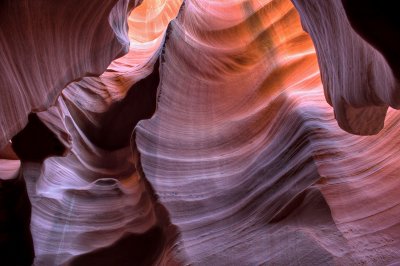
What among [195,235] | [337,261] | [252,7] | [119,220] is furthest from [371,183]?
[252,7]

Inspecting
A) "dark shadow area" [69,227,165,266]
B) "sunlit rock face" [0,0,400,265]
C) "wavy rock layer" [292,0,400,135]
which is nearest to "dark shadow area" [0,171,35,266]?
"sunlit rock face" [0,0,400,265]

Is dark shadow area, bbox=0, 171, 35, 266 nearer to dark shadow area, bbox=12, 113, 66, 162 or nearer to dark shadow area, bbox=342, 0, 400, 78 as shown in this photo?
dark shadow area, bbox=12, 113, 66, 162

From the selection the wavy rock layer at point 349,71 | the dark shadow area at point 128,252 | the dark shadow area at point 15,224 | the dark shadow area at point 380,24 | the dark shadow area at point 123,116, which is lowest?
the dark shadow area at point 128,252

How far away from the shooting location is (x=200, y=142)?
305 centimetres

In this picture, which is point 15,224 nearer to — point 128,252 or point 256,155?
point 128,252

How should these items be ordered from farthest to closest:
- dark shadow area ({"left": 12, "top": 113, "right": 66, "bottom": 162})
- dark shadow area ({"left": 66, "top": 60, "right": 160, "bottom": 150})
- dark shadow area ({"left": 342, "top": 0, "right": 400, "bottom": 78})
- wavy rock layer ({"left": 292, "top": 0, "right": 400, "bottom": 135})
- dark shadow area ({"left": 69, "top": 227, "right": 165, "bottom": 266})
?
1. dark shadow area ({"left": 66, "top": 60, "right": 160, "bottom": 150})
2. dark shadow area ({"left": 12, "top": 113, "right": 66, "bottom": 162})
3. dark shadow area ({"left": 69, "top": 227, "right": 165, "bottom": 266})
4. wavy rock layer ({"left": 292, "top": 0, "right": 400, "bottom": 135})
5. dark shadow area ({"left": 342, "top": 0, "right": 400, "bottom": 78})

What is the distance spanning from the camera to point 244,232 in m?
2.31

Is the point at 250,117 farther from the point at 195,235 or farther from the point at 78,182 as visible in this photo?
the point at 78,182

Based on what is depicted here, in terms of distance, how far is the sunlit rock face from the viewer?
6.64ft

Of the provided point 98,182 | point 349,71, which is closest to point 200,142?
point 98,182

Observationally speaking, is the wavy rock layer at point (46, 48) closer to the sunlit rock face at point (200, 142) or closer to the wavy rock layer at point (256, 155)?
the sunlit rock face at point (200, 142)

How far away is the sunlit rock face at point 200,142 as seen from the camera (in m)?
2.03

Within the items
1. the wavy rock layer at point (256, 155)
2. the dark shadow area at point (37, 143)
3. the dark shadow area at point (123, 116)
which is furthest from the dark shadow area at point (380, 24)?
the dark shadow area at point (123, 116)

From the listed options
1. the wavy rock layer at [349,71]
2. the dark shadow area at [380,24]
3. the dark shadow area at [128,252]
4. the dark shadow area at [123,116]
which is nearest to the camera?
A: the dark shadow area at [380,24]
